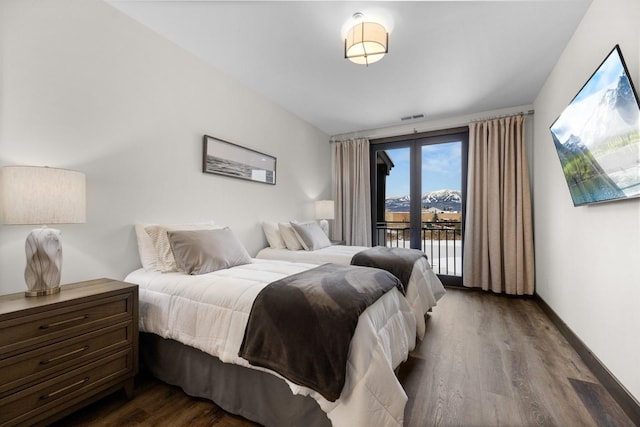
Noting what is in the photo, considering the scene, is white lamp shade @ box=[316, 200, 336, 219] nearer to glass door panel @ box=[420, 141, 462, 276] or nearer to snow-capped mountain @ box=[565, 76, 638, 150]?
glass door panel @ box=[420, 141, 462, 276]

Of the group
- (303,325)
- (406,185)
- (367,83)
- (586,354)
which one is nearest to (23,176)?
(303,325)

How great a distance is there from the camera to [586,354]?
6.44 ft

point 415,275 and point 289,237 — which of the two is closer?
point 415,275

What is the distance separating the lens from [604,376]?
5.57 feet

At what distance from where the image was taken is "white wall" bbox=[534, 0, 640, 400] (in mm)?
1455

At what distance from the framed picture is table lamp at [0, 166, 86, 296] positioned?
1259mm

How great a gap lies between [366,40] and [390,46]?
1.78ft

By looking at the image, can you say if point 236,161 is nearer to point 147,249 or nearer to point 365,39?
point 147,249

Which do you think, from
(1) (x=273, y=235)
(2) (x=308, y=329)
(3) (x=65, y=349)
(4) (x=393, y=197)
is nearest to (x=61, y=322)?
(3) (x=65, y=349)

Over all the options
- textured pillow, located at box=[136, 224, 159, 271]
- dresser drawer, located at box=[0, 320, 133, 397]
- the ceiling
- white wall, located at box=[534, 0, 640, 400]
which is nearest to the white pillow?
textured pillow, located at box=[136, 224, 159, 271]

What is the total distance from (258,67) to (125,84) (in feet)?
3.98

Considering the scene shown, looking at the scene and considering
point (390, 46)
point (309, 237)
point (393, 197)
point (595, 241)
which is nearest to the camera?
point (595, 241)

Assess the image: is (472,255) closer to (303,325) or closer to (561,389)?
(561,389)

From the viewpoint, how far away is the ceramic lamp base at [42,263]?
1426mm
